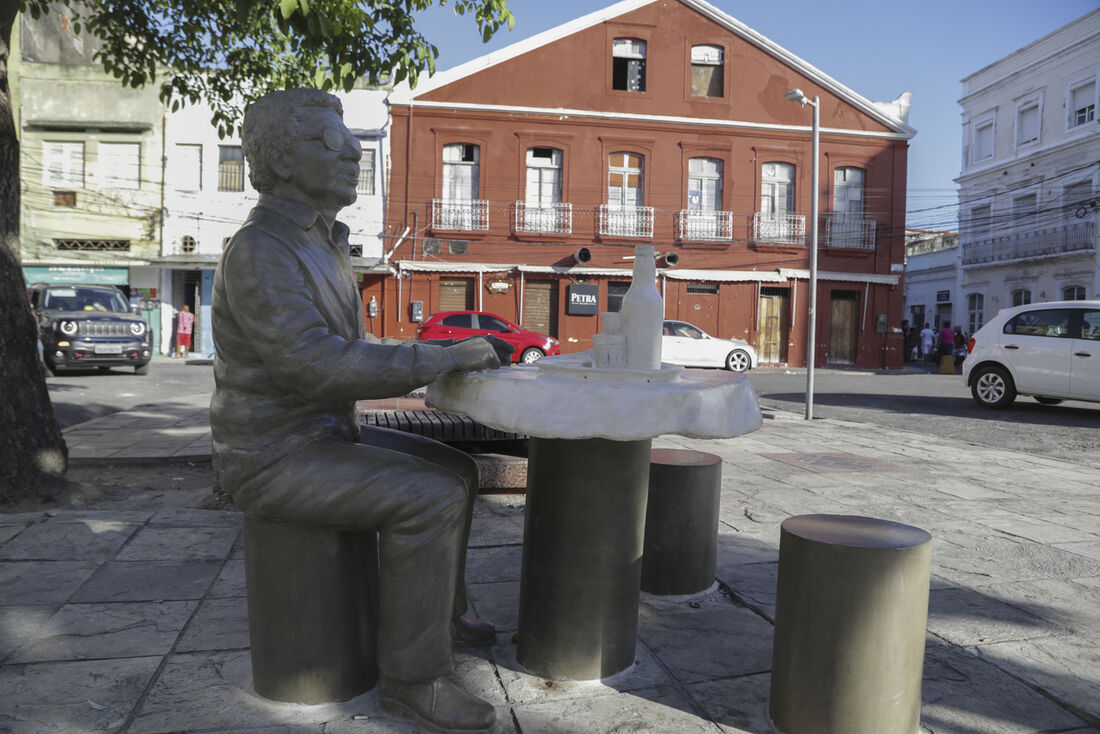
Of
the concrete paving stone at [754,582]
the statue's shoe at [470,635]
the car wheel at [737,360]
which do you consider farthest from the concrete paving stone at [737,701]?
the car wheel at [737,360]

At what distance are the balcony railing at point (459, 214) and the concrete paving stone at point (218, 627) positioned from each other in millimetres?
19316

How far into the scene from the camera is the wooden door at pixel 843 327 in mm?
23188

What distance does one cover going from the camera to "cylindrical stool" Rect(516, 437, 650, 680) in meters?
2.29

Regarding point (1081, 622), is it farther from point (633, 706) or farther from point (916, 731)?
point (633, 706)

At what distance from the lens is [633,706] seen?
2170mm

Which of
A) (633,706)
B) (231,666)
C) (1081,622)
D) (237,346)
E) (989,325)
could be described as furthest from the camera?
(989,325)

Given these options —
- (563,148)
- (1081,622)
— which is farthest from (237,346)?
(563,148)

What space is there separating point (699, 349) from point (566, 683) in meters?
16.8

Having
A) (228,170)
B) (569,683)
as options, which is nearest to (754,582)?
(569,683)

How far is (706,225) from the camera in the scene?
2269 cm

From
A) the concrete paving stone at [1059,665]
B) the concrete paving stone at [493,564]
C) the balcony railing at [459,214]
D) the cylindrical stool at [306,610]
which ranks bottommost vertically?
the concrete paving stone at [493,564]

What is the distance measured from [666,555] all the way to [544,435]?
1412 mm

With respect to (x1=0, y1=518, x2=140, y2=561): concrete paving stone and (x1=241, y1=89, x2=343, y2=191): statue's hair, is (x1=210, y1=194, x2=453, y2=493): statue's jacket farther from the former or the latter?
(x1=0, y1=518, x2=140, y2=561): concrete paving stone

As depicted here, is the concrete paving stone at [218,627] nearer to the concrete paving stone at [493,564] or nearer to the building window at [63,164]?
the concrete paving stone at [493,564]
